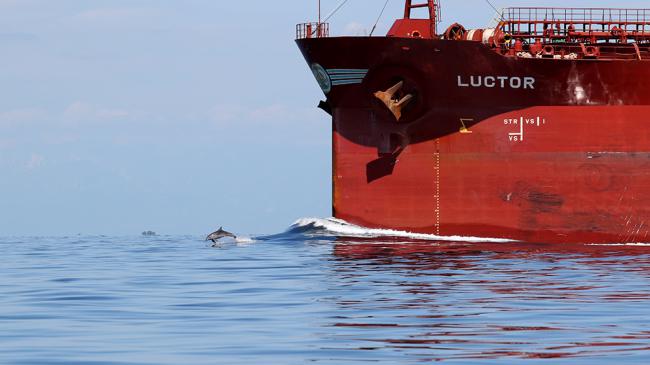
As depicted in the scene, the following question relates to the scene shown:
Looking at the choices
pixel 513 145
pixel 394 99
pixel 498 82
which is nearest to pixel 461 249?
pixel 513 145

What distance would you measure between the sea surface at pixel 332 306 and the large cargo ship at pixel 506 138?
2676 millimetres

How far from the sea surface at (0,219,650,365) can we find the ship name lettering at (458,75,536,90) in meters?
5.48

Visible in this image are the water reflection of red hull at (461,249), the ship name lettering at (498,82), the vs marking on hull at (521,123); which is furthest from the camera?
the vs marking on hull at (521,123)

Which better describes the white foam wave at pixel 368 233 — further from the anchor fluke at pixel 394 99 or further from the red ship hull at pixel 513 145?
the anchor fluke at pixel 394 99

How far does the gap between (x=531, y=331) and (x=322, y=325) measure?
297 cm

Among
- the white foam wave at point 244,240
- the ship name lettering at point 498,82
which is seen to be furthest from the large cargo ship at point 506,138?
the white foam wave at point 244,240

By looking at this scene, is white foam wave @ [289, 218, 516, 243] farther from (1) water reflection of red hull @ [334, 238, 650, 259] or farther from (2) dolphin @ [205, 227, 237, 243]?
(2) dolphin @ [205, 227, 237, 243]

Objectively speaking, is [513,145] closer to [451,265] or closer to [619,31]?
[619,31]

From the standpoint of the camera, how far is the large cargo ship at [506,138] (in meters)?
32.1

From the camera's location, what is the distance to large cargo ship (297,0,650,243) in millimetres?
32062

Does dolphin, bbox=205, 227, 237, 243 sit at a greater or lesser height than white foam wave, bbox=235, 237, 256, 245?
greater

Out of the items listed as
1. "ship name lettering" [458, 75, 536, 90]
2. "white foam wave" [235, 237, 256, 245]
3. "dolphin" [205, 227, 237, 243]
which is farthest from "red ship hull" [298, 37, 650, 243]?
"dolphin" [205, 227, 237, 243]

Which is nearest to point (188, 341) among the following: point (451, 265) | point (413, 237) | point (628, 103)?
point (451, 265)

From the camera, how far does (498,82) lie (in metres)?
32.1
